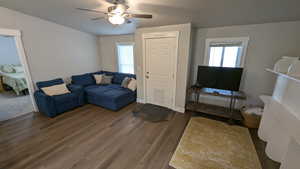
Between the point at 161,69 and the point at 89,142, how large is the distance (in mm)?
2415

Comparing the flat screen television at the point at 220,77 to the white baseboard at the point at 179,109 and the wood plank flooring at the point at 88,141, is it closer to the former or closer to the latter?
the white baseboard at the point at 179,109

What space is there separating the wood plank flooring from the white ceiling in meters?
2.39

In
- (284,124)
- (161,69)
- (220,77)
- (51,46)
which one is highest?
(51,46)

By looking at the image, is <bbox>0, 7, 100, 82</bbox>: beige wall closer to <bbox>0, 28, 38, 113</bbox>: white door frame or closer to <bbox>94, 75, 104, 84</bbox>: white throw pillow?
<bbox>0, 28, 38, 113</bbox>: white door frame

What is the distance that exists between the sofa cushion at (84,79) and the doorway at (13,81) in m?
1.14

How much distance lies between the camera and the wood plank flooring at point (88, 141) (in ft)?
6.03

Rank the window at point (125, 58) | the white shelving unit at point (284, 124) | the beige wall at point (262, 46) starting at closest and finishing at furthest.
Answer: the white shelving unit at point (284, 124), the beige wall at point (262, 46), the window at point (125, 58)

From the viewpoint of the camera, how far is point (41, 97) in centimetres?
305

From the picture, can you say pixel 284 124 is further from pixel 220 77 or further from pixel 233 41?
pixel 233 41

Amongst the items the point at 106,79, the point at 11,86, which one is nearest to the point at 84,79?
the point at 106,79

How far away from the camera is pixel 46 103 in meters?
2.97

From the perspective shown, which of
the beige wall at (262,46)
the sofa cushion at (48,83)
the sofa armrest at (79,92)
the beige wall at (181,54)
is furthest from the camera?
the sofa armrest at (79,92)

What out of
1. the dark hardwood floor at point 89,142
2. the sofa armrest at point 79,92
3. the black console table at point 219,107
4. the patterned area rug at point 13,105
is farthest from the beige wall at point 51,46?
the black console table at point 219,107

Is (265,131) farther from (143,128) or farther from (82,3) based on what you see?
(82,3)
